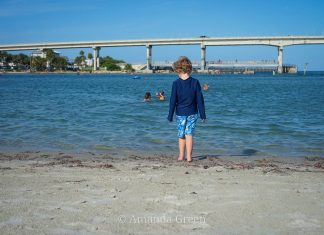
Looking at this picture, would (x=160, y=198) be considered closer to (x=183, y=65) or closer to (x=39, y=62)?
(x=183, y=65)

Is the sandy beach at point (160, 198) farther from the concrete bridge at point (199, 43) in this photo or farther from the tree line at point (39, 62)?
the tree line at point (39, 62)

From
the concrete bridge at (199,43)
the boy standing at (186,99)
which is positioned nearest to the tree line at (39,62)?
the concrete bridge at (199,43)

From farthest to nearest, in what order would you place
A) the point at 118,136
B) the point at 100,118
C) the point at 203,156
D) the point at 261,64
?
the point at 261,64 → the point at 100,118 → the point at 118,136 → the point at 203,156

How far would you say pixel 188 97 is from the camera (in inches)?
271

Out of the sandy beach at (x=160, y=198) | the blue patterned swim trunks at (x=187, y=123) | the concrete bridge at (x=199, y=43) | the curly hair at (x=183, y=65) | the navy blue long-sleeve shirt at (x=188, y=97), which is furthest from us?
the concrete bridge at (x=199, y=43)

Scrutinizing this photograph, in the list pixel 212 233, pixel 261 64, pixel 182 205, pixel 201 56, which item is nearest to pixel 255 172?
pixel 182 205

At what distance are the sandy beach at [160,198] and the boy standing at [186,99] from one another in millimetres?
654

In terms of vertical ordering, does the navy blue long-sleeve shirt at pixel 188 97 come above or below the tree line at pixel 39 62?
below

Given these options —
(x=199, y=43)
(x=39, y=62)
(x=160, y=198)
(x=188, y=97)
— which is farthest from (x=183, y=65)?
(x=39, y=62)

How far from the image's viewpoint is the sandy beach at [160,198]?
385 cm

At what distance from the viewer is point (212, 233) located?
3697 mm

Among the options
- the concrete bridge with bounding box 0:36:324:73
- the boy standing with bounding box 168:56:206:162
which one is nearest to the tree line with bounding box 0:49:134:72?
the concrete bridge with bounding box 0:36:324:73

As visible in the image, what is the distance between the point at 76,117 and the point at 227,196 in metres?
12.4

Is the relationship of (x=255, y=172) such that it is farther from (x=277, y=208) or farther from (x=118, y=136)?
(x=118, y=136)
